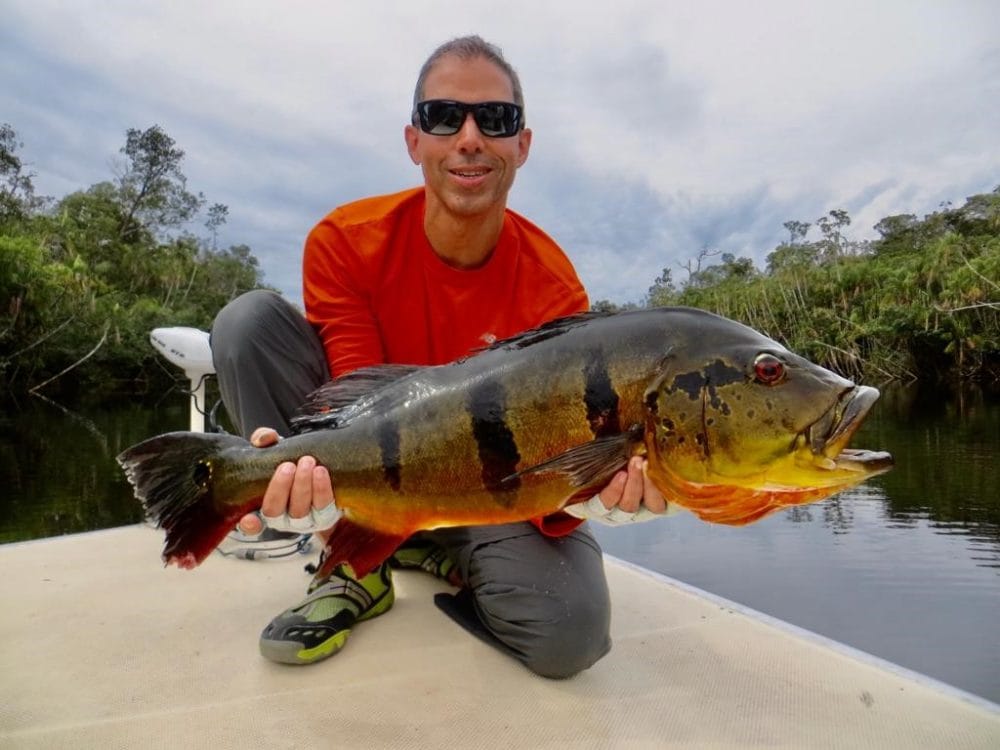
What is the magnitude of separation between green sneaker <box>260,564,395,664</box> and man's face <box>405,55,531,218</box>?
1819 millimetres

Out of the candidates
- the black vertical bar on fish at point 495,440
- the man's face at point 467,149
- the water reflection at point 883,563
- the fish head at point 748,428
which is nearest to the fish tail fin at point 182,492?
the black vertical bar on fish at point 495,440

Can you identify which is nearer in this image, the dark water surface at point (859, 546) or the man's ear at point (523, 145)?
the man's ear at point (523, 145)

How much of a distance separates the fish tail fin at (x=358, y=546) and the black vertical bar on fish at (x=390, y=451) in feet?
0.72

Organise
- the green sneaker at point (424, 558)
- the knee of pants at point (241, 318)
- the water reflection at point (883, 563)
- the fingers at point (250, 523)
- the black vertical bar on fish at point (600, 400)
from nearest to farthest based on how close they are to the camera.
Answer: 1. the black vertical bar on fish at point (600, 400)
2. the fingers at point (250, 523)
3. the knee of pants at point (241, 318)
4. the green sneaker at point (424, 558)
5. the water reflection at point (883, 563)

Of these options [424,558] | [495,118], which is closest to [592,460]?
[495,118]

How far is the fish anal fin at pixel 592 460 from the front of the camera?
7.20ft

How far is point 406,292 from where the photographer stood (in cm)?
365

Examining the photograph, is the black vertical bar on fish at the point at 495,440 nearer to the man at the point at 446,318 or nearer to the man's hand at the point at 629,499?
the man's hand at the point at 629,499

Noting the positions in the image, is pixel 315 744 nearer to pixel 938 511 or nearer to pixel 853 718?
pixel 853 718

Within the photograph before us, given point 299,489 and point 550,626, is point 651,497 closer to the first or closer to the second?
point 550,626

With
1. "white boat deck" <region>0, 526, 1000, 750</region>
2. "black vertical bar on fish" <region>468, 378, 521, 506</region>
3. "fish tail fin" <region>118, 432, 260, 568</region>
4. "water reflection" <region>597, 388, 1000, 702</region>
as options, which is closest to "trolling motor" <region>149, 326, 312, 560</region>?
"white boat deck" <region>0, 526, 1000, 750</region>

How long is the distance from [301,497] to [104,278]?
51.3 metres

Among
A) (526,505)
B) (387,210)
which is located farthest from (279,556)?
(526,505)

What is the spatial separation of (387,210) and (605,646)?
2.38 m
